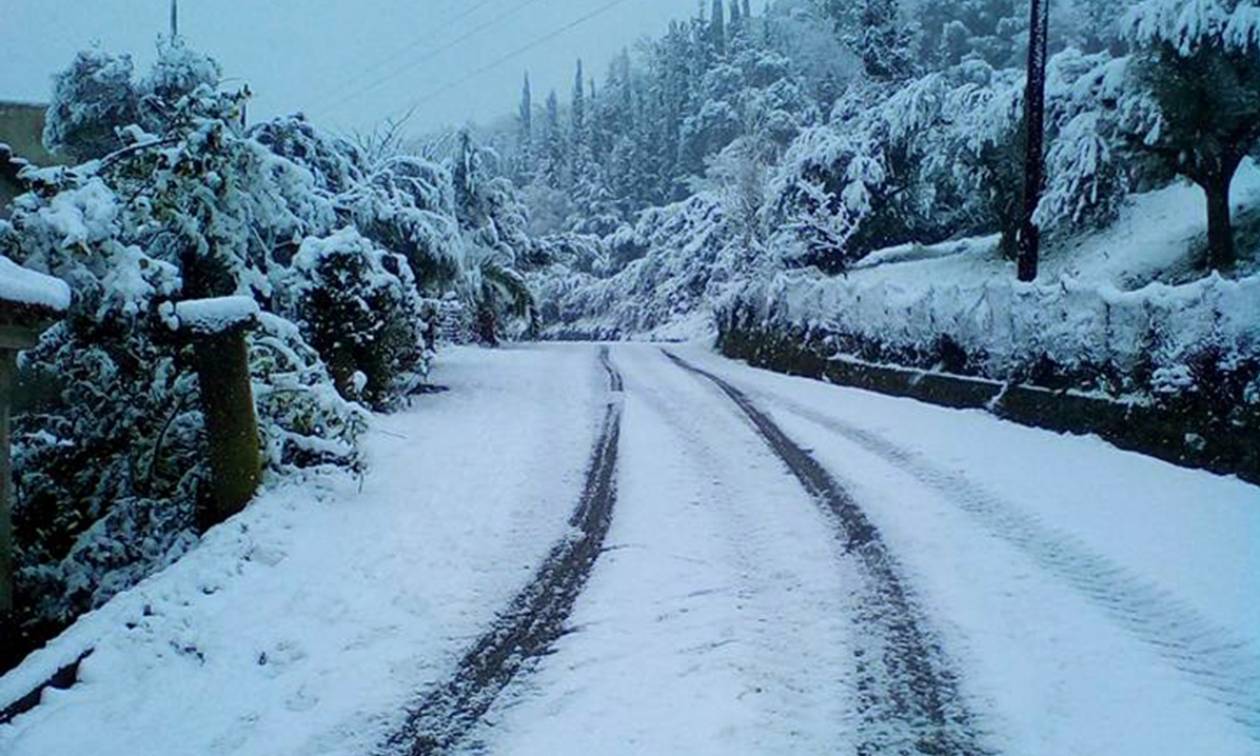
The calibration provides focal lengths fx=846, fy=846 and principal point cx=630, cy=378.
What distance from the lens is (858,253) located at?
1070 inches

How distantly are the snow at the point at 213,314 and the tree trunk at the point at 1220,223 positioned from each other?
665 inches

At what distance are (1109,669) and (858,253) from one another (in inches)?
960

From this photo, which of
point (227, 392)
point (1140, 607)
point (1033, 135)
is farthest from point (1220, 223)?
point (227, 392)

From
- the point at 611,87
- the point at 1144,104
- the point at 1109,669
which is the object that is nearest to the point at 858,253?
the point at 1144,104

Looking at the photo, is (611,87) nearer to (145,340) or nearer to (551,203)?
(551,203)

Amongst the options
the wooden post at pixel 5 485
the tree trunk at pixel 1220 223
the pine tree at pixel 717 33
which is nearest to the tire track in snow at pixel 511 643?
the wooden post at pixel 5 485

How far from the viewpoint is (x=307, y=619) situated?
4.87m

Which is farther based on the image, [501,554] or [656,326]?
[656,326]

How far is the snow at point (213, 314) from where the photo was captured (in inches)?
248

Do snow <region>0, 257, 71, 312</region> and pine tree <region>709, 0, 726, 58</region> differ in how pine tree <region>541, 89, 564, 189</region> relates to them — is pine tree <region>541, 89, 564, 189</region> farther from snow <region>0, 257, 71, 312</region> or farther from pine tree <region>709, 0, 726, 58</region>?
snow <region>0, 257, 71, 312</region>

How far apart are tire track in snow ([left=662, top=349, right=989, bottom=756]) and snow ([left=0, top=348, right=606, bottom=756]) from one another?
2.07 meters

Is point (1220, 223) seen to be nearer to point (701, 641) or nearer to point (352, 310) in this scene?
point (352, 310)

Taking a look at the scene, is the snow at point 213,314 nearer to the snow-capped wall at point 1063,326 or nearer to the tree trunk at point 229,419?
the tree trunk at point 229,419

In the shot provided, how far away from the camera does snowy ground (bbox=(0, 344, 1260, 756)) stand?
3619mm
